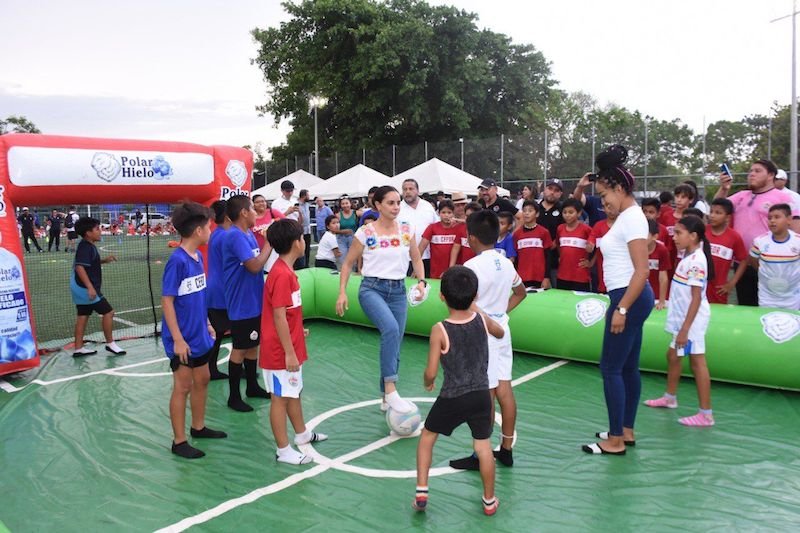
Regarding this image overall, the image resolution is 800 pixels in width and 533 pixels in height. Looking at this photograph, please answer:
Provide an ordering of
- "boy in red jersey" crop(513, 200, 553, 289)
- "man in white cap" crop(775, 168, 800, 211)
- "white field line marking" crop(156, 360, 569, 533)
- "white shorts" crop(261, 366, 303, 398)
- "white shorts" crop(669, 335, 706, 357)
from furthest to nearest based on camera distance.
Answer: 1. "boy in red jersey" crop(513, 200, 553, 289)
2. "man in white cap" crop(775, 168, 800, 211)
3. "white shorts" crop(669, 335, 706, 357)
4. "white shorts" crop(261, 366, 303, 398)
5. "white field line marking" crop(156, 360, 569, 533)

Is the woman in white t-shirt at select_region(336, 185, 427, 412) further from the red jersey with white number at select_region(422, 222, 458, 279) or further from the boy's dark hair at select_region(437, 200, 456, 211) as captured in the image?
the red jersey with white number at select_region(422, 222, 458, 279)

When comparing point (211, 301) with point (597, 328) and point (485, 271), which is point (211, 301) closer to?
point (485, 271)

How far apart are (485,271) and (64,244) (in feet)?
92.7

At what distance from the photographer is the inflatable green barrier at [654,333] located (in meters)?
5.36

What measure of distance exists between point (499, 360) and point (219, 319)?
311 centimetres

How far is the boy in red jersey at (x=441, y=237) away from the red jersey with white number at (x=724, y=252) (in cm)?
289

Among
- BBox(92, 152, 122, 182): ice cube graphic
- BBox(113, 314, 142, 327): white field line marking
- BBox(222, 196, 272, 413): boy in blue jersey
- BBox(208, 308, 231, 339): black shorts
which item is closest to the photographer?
BBox(222, 196, 272, 413): boy in blue jersey

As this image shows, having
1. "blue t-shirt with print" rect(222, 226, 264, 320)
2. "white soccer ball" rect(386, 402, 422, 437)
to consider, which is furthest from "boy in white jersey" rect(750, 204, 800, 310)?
"blue t-shirt with print" rect(222, 226, 264, 320)

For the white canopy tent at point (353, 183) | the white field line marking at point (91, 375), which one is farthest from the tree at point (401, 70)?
the white field line marking at point (91, 375)

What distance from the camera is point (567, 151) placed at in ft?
65.1

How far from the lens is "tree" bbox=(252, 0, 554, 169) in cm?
2847

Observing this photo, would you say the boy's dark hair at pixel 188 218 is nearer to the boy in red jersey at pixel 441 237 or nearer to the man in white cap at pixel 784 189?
the boy in red jersey at pixel 441 237

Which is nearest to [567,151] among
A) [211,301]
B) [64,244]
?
[211,301]

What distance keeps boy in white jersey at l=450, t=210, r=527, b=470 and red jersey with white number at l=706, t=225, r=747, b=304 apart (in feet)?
10.5
